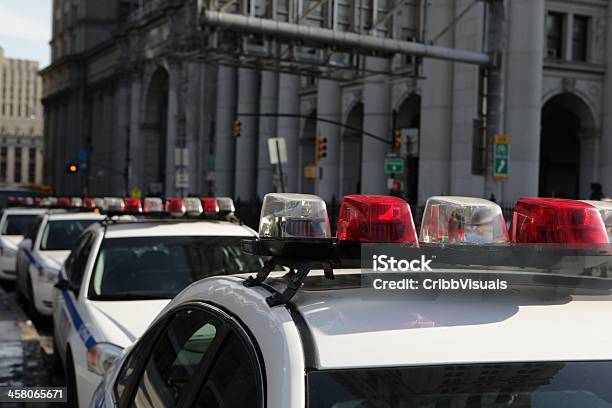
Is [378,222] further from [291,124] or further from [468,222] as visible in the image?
[291,124]

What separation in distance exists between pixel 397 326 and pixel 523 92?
33.2m

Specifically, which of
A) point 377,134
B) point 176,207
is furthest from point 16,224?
point 377,134

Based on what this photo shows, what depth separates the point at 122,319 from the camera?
652 centimetres

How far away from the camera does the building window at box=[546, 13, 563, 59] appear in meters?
38.1

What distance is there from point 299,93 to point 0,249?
3482 cm

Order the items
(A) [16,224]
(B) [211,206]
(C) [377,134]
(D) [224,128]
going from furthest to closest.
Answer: (D) [224,128]
(C) [377,134]
(A) [16,224]
(B) [211,206]

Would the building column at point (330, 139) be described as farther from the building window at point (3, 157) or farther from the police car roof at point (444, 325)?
the building window at point (3, 157)

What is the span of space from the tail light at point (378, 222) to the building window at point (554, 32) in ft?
123

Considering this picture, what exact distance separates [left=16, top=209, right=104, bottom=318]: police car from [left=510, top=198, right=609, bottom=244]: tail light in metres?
9.70

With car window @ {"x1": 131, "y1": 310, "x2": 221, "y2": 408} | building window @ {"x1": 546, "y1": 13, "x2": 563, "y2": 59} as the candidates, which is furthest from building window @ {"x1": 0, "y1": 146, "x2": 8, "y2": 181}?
car window @ {"x1": 131, "y1": 310, "x2": 221, "y2": 408}

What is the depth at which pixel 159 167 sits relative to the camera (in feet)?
254

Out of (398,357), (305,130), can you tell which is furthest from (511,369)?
(305,130)

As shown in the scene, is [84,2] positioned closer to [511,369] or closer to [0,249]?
[0,249]

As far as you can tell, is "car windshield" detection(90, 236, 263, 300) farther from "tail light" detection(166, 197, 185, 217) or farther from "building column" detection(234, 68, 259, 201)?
"building column" detection(234, 68, 259, 201)
